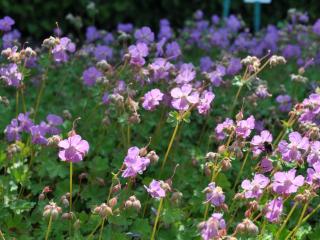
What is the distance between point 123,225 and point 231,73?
142 centimetres

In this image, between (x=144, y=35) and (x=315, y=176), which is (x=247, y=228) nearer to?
(x=315, y=176)

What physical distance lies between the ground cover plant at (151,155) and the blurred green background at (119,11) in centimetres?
219

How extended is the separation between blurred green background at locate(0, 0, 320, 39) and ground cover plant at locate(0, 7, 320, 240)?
2185mm

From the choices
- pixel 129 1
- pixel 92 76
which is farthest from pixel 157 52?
pixel 129 1

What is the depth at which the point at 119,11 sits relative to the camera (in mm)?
6395

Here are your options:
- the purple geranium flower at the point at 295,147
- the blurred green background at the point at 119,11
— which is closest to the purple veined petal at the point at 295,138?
the purple geranium flower at the point at 295,147

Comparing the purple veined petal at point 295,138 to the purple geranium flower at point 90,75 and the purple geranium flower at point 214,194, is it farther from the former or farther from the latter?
the purple geranium flower at point 90,75

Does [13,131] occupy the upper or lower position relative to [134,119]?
lower

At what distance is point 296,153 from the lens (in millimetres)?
2518

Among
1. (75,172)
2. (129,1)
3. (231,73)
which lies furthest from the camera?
(129,1)

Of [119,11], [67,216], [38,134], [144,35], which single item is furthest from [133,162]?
[119,11]

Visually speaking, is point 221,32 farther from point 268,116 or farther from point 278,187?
point 278,187

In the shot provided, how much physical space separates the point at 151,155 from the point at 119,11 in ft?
13.5

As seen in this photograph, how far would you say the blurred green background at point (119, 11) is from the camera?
6.27 metres
